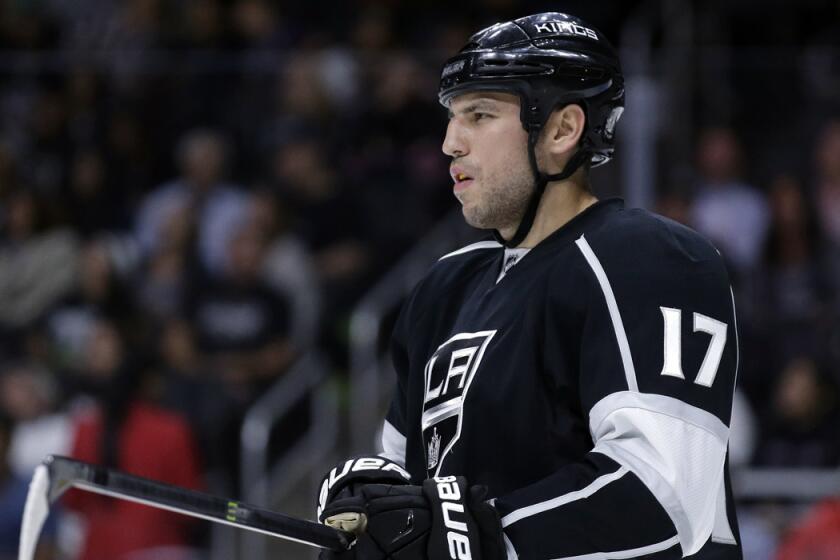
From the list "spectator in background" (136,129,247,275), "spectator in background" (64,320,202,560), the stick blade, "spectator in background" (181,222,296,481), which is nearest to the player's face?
the stick blade

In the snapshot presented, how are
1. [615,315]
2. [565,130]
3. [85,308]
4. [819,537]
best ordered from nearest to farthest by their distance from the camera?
[615,315] < [565,130] < [819,537] < [85,308]

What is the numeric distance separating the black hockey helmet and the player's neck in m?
0.02

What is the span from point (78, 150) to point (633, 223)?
453 centimetres

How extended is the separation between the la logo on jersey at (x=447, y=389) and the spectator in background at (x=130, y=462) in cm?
311

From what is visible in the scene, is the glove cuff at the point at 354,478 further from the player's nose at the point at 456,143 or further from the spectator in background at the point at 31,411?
the spectator in background at the point at 31,411

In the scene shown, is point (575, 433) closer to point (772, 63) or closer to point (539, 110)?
point (539, 110)

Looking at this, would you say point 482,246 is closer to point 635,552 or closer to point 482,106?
point 482,106

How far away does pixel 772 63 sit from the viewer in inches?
237

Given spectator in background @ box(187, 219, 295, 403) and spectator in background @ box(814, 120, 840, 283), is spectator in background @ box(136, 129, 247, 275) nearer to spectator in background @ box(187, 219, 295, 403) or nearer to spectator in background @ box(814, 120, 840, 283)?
spectator in background @ box(187, 219, 295, 403)

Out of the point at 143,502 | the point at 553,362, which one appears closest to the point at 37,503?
the point at 143,502

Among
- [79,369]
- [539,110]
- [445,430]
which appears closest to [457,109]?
[539,110]

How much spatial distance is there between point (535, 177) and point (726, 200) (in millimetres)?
3613

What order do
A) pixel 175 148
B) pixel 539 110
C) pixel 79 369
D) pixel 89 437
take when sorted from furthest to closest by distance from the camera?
pixel 175 148 → pixel 79 369 → pixel 89 437 → pixel 539 110

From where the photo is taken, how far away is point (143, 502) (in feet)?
7.34
